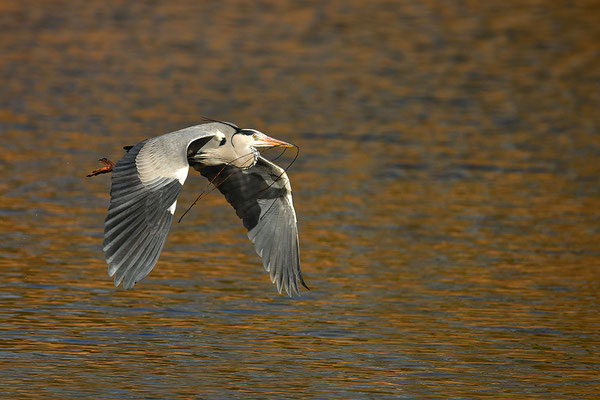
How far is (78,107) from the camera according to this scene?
20.8 meters

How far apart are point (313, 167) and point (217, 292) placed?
5974 mm

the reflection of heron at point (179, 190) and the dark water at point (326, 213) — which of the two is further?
the dark water at point (326, 213)

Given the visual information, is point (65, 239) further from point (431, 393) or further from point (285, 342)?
point (431, 393)

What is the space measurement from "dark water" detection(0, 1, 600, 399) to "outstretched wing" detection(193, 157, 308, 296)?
0.56m

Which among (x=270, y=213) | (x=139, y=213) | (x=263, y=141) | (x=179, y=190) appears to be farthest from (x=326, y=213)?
(x=139, y=213)

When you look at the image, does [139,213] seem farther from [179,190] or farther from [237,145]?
[237,145]

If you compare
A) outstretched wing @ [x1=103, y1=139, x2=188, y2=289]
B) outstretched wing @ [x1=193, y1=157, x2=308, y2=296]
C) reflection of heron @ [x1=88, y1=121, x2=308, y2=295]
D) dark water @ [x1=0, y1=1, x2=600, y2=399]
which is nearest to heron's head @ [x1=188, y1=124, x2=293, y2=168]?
reflection of heron @ [x1=88, y1=121, x2=308, y2=295]

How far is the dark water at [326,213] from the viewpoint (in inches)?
358

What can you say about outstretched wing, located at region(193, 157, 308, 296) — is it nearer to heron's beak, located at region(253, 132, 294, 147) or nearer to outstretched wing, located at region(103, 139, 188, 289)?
heron's beak, located at region(253, 132, 294, 147)

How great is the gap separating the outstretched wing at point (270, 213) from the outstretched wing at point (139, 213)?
1.39 m

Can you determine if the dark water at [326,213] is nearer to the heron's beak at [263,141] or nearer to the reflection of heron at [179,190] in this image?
the reflection of heron at [179,190]

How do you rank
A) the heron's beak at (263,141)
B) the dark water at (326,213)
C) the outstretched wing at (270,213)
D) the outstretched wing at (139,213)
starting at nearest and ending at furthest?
the outstretched wing at (139,213) < the dark water at (326,213) < the heron's beak at (263,141) < the outstretched wing at (270,213)

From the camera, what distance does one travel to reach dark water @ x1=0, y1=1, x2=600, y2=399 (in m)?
9.10

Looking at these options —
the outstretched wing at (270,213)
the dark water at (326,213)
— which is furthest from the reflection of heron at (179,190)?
the dark water at (326,213)
